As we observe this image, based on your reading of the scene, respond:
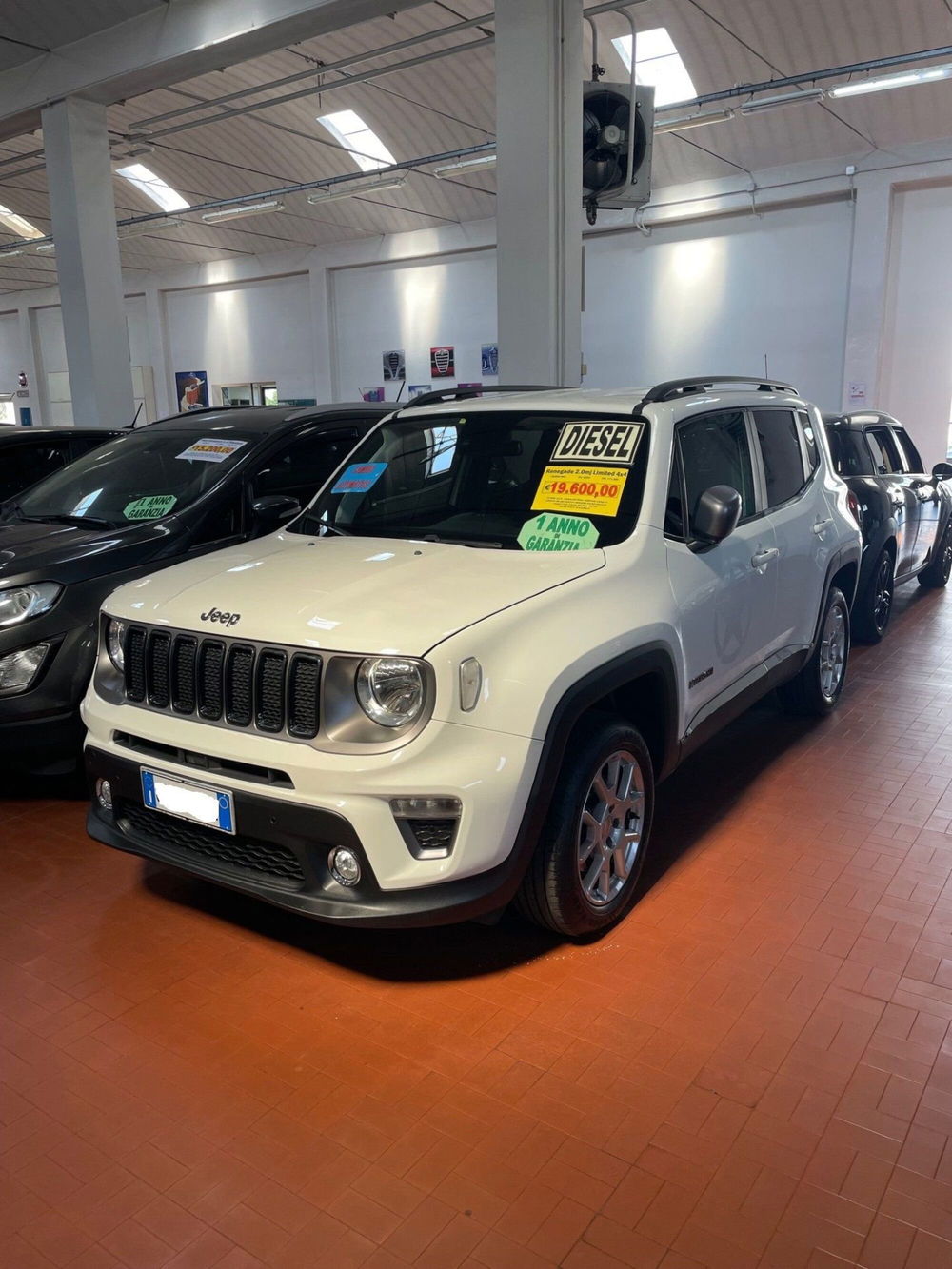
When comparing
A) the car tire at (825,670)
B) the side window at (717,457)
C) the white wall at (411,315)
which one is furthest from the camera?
the white wall at (411,315)

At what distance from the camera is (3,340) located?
26016mm

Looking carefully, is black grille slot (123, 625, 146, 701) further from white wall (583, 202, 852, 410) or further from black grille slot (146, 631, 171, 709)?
white wall (583, 202, 852, 410)

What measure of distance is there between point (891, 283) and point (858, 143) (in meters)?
1.96

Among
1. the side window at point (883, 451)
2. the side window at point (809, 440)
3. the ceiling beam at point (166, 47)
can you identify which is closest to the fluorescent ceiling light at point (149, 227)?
the ceiling beam at point (166, 47)

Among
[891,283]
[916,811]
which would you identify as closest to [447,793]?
[916,811]

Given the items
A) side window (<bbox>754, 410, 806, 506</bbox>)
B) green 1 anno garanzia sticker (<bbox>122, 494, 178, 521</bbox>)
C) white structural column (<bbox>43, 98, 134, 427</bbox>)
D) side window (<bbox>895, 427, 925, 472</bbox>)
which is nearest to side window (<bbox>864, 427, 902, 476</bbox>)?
side window (<bbox>895, 427, 925, 472</bbox>)

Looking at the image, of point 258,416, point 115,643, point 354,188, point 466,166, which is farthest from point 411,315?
point 115,643

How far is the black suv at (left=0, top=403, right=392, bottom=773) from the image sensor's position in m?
3.70

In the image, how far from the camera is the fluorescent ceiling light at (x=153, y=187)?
16.6m

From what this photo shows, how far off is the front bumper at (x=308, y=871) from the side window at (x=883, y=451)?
17.6ft

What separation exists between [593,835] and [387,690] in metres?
0.85

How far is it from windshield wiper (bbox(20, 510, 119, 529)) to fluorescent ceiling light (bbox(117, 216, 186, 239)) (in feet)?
46.3

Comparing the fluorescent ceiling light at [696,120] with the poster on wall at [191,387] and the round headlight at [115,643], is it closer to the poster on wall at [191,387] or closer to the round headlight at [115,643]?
the round headlight at [115,643]

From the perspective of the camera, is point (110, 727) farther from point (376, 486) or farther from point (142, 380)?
point (142, 380)
